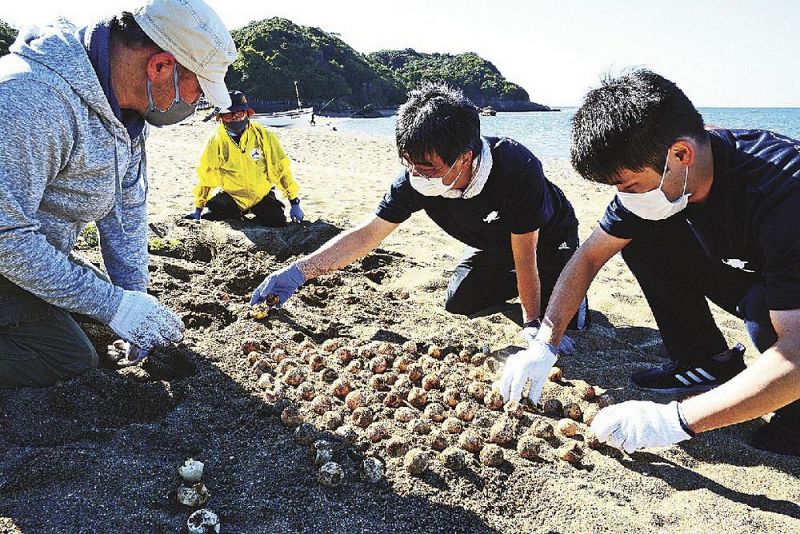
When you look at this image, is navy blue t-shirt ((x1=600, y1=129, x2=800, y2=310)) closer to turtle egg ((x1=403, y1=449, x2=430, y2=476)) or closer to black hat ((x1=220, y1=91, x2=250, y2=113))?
turtle egg ((x1=403, y1=449, x2=430, y2=476))

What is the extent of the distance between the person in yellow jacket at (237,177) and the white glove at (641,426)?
154 inches

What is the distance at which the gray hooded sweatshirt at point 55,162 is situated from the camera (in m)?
2.09

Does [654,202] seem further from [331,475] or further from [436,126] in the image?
[331,475]

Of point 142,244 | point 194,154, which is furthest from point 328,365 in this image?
point 194,154

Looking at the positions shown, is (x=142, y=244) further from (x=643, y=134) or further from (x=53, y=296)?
(x=643, y=134)

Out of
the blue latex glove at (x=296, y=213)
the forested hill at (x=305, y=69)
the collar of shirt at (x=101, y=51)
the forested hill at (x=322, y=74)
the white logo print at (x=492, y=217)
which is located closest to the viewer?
the collar of shirt at (x=101, y=51)

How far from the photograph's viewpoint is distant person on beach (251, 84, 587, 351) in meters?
2.87

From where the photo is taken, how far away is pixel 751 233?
7.62 ft

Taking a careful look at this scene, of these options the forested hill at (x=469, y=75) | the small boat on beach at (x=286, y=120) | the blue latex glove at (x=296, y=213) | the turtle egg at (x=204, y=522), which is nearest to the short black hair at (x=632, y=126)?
the turtle egg at (x=204, y=522)

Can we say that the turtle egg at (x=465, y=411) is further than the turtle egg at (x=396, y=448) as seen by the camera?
Yes

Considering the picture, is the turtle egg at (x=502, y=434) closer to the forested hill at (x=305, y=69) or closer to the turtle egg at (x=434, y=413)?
the turtle egg at (x=434, y=413)

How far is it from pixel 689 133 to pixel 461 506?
5.27 feet

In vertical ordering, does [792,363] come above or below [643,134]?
below

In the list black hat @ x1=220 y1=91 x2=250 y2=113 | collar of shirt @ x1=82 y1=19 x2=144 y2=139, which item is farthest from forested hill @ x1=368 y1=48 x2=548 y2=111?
collar of shirt @ x1=82 y1=19 x2=144 y2=139
